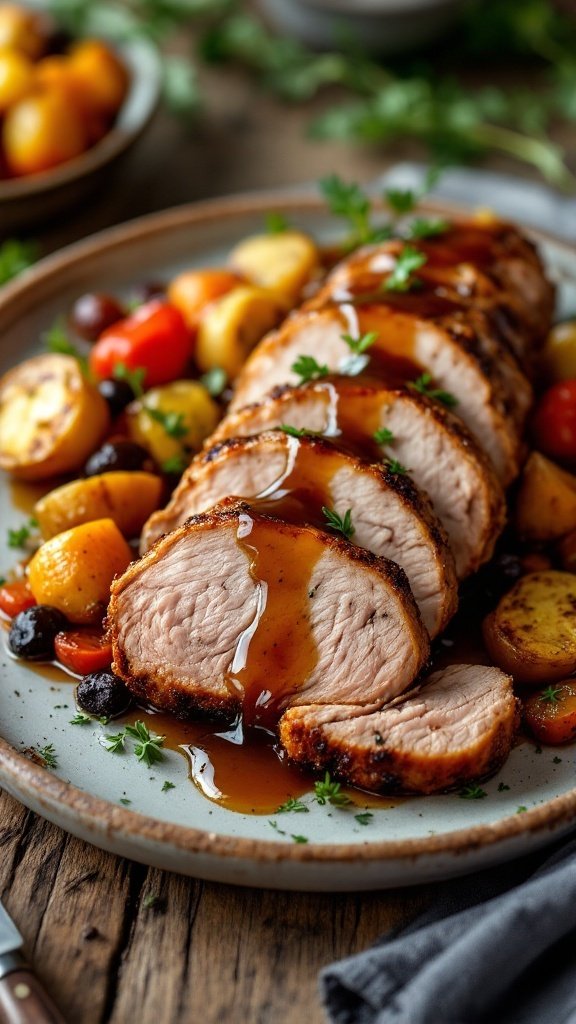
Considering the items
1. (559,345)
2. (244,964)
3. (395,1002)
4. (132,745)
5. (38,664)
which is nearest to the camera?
(395,1002)

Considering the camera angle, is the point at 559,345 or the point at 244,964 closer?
the point at 244,964

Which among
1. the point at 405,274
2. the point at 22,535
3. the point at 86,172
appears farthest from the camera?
the point at 86,172

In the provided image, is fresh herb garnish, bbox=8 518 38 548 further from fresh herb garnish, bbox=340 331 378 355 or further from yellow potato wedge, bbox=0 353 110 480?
fresh herb garnish, bbox=340 331 378 355

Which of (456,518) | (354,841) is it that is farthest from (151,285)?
(354,841)

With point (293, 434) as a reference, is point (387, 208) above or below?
below

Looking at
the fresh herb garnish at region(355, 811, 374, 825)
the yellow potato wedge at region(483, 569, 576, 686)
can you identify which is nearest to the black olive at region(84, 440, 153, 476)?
the yellow potato wedge at region(483, 569, 576, 686)

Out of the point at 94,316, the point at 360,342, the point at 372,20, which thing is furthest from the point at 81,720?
the point at 372,20

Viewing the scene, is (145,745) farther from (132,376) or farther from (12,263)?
(12,263)

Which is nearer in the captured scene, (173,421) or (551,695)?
(551,695)

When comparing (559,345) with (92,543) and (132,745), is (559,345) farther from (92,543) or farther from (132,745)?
(132,745)
